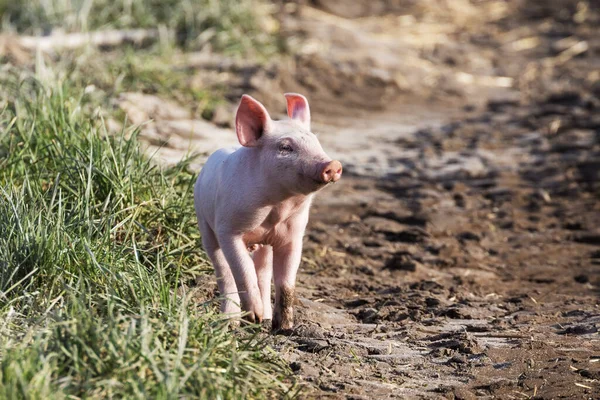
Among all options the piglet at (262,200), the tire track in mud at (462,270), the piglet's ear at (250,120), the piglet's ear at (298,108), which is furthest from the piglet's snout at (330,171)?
the tire track in mud at (462,270)

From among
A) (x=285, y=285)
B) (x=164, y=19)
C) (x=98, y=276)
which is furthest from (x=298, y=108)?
(x=164, y=19)

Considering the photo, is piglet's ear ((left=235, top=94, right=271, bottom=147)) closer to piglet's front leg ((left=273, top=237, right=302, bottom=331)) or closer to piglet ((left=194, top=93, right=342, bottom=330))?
piglet ((left=194, top=93, right=342, bottom=330))

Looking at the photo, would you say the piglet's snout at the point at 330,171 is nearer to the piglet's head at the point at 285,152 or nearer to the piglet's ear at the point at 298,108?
the piglet's head at the point at 285,152

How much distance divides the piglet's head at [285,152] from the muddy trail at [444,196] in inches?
31.9

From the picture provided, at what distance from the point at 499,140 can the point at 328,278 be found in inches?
→ 182

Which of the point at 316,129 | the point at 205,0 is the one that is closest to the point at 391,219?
the point at 316,129

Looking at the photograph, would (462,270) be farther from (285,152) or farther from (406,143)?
(406,143)

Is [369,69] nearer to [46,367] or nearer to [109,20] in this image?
[109,20]

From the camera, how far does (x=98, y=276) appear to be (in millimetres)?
4766

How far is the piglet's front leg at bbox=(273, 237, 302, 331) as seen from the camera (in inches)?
191

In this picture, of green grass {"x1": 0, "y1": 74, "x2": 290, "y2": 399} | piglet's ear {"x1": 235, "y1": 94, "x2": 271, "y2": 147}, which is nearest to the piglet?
piglet's ear {"x1": 235, "y1": 94, "x2": 271, "y2": 147}

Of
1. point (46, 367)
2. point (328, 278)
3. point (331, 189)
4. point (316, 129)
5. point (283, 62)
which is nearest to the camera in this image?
point (46, 367)

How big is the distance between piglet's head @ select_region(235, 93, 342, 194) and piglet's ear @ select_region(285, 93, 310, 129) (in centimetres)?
13

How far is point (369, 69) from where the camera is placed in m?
11.9
